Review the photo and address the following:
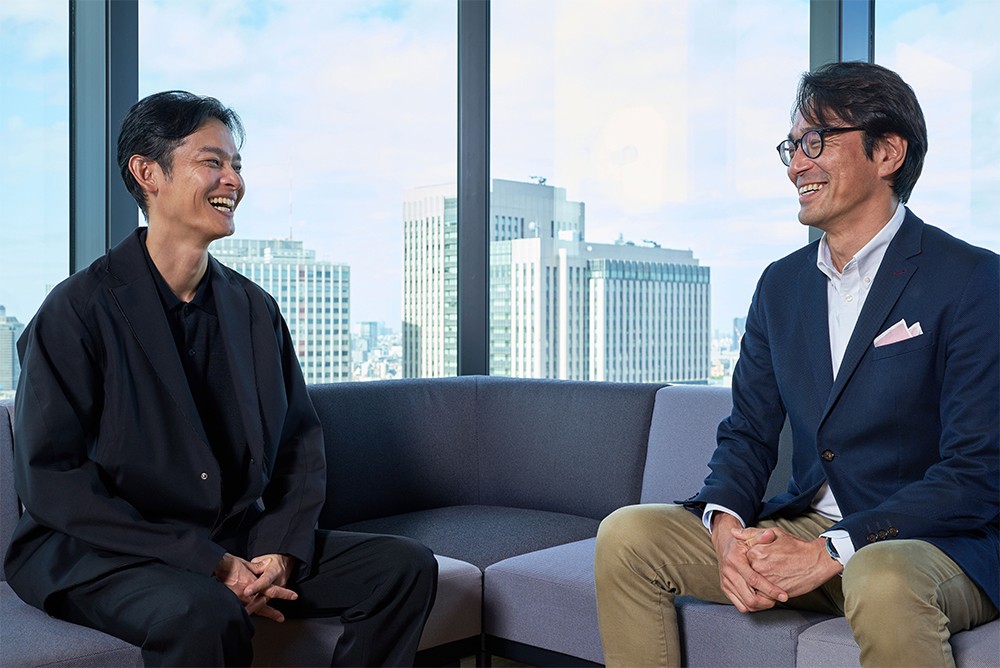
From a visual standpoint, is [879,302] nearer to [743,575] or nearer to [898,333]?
[898,333]

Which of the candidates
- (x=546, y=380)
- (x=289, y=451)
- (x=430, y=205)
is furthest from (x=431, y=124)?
(x=289, y=451)

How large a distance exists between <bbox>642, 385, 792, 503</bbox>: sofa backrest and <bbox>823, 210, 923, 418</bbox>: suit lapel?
0.72 m

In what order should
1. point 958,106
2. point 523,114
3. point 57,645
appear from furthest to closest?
point 523,114 < point 958,106 < point 57,645

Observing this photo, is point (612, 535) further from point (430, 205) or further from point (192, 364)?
point (430, 205)

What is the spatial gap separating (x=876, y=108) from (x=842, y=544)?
97cm

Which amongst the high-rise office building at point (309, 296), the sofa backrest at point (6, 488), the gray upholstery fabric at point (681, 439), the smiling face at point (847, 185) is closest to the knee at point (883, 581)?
the smiling face at point (847, 185)

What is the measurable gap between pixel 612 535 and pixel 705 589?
23cm

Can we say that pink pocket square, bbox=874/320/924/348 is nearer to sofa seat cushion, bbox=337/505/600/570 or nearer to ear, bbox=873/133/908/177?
ear, bbox=873/133/908/177

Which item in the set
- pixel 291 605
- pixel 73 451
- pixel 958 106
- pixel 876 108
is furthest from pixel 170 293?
pixel 958 106

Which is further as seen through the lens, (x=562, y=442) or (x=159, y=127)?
(x=562, y=442)

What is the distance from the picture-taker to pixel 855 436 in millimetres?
2133

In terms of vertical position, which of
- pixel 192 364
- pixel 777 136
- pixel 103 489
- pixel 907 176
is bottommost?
pixel 103 489

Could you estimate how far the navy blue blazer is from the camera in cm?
197

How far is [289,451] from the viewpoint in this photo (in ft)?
7.91
